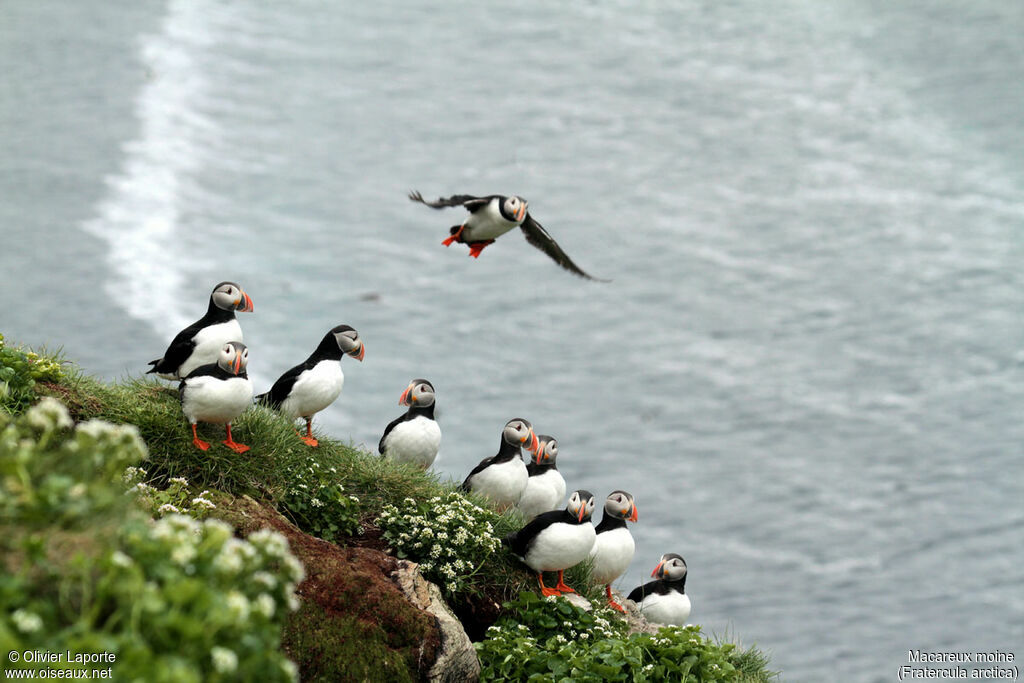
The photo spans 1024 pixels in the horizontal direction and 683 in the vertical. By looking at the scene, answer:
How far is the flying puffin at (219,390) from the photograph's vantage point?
6.66m

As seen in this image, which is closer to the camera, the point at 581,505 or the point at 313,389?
the point at 581,505

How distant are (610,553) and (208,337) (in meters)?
3.43

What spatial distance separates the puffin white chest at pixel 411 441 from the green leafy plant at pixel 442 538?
123 cm

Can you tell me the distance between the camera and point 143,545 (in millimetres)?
2797

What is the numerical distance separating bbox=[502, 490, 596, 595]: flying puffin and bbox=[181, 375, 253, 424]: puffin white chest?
2.13 m

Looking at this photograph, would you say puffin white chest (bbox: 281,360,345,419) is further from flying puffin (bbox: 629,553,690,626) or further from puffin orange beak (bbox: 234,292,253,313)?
flying puffin (bbox: 629,553,690,626)

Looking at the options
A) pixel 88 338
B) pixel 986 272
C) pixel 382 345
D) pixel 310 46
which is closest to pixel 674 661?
pixel 88 338

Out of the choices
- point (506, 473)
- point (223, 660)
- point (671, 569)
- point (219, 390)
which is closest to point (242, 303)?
point (219, 390)

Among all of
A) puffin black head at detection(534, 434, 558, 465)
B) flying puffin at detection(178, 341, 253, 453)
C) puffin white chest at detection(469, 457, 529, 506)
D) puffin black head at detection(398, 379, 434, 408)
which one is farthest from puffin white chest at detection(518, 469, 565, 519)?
flying puffin at detection(178, 341, 253, 453)

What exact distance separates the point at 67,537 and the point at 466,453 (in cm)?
1611

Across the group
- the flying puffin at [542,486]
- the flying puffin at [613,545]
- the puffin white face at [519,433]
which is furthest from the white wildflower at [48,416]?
the flying puffin at [542,486]

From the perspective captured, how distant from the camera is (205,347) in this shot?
24.3ft

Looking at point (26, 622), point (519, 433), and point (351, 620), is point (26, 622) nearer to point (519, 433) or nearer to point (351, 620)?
point (351, 620)
